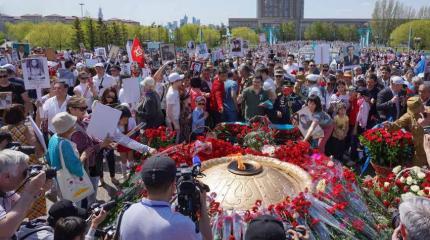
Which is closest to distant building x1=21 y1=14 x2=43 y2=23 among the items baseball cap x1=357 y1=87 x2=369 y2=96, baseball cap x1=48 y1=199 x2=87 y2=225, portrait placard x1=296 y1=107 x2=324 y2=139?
baseball cap x1=357 y1=87 x2=369 y2=96

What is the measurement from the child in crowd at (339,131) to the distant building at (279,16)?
148 m

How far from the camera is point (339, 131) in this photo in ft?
25.4

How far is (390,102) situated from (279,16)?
153909mm

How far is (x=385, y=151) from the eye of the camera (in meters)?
6.12

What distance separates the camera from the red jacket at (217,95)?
8.90 metres

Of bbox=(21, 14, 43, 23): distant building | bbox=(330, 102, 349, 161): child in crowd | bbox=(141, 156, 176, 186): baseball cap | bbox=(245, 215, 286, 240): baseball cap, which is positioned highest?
bbox=(21, 14, 43, 23): distant building

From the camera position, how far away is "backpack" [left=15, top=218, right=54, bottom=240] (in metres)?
2.90

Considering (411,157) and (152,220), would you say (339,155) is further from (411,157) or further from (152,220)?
(152,220)

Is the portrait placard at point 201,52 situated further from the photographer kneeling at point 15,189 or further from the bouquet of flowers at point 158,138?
the photographer kneeling at point 15,189

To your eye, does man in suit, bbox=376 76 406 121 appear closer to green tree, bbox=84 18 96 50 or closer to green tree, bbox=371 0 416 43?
green tree, bbox=84 18 96 50

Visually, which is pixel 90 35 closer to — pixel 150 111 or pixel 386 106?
pixel 150 111

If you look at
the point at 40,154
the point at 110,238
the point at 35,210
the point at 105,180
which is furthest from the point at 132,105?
the point at 110,238

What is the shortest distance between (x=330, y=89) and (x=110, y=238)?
24.5 ft

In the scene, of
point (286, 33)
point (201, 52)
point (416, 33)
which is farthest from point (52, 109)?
point (286, 33)
